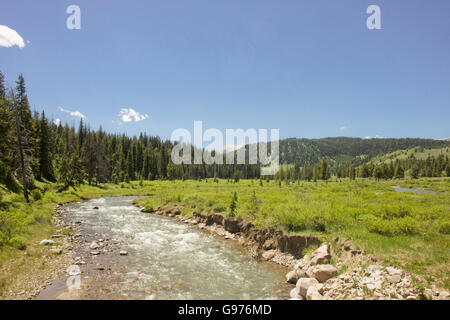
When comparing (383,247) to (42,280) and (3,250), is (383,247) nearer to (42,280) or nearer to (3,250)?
(42,280)

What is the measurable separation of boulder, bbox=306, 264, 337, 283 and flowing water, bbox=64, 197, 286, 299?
1797mm

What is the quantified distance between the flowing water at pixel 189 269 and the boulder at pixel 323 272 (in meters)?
1.80

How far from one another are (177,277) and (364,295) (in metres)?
8.60

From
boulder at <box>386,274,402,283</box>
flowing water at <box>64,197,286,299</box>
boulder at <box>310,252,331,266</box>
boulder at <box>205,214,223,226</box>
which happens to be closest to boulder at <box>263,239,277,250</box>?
flowing water at <box>64,197,286,299</box>

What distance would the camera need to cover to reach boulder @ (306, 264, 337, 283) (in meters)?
9.98

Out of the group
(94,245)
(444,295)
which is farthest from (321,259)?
(94,245)

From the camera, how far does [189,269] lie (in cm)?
1248

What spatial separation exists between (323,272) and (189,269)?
7.25 meters

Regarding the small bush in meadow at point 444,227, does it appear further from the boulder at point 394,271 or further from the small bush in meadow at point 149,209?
the small bush in meadow at point 149,209

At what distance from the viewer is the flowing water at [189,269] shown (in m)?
10.0

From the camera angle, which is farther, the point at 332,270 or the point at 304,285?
the point at 332,270

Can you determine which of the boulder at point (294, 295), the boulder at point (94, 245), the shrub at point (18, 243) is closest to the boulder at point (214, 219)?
the boulder at point (94, 245)

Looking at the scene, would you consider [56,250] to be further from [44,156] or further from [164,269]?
[44,156]

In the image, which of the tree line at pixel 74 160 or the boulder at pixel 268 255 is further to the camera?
the tree line at pixel 74 160
